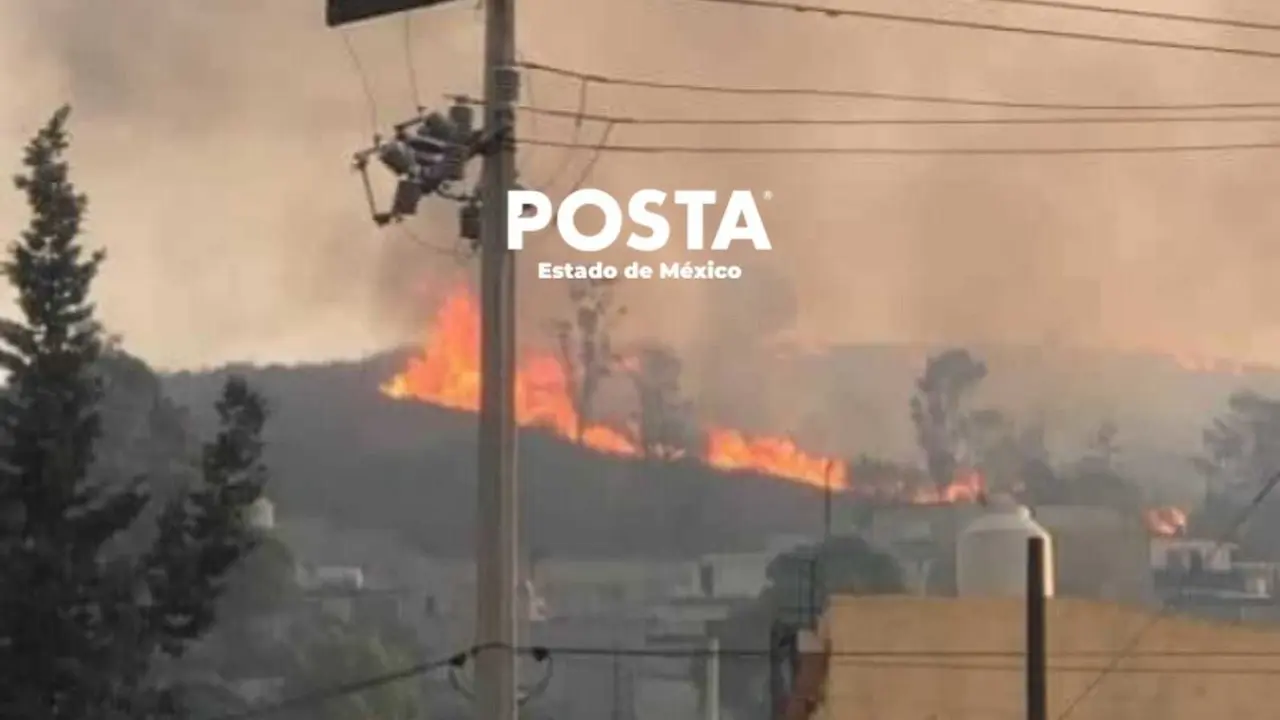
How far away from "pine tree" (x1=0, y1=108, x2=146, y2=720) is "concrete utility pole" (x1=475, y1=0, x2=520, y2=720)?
15188mm

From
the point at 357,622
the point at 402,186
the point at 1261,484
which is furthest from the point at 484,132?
the point at 1261,484

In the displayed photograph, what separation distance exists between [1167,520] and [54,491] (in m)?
22.7

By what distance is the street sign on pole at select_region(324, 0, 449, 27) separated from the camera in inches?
582

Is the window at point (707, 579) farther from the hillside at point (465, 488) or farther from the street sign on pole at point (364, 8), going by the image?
the street sign on pole at point (364, 8)

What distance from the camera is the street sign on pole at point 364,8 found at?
582 inches

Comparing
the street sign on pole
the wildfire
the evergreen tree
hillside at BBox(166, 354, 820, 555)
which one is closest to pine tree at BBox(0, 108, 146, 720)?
the evergreen tree

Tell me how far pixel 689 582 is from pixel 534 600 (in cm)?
477

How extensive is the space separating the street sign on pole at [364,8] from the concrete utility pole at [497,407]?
0.80 meters

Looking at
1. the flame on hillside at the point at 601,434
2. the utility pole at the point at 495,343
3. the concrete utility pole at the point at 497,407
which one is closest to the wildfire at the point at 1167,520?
the flame on hillside at the point at 601,434

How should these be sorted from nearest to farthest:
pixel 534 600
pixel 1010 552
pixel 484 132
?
pixel 484 132, pixel 1010 552, pixel 534 600

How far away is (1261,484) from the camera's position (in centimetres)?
4300

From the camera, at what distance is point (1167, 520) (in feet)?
134

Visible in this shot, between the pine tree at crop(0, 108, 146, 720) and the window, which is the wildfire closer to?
the window

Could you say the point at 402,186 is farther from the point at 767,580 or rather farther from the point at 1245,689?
the point at 767,580
